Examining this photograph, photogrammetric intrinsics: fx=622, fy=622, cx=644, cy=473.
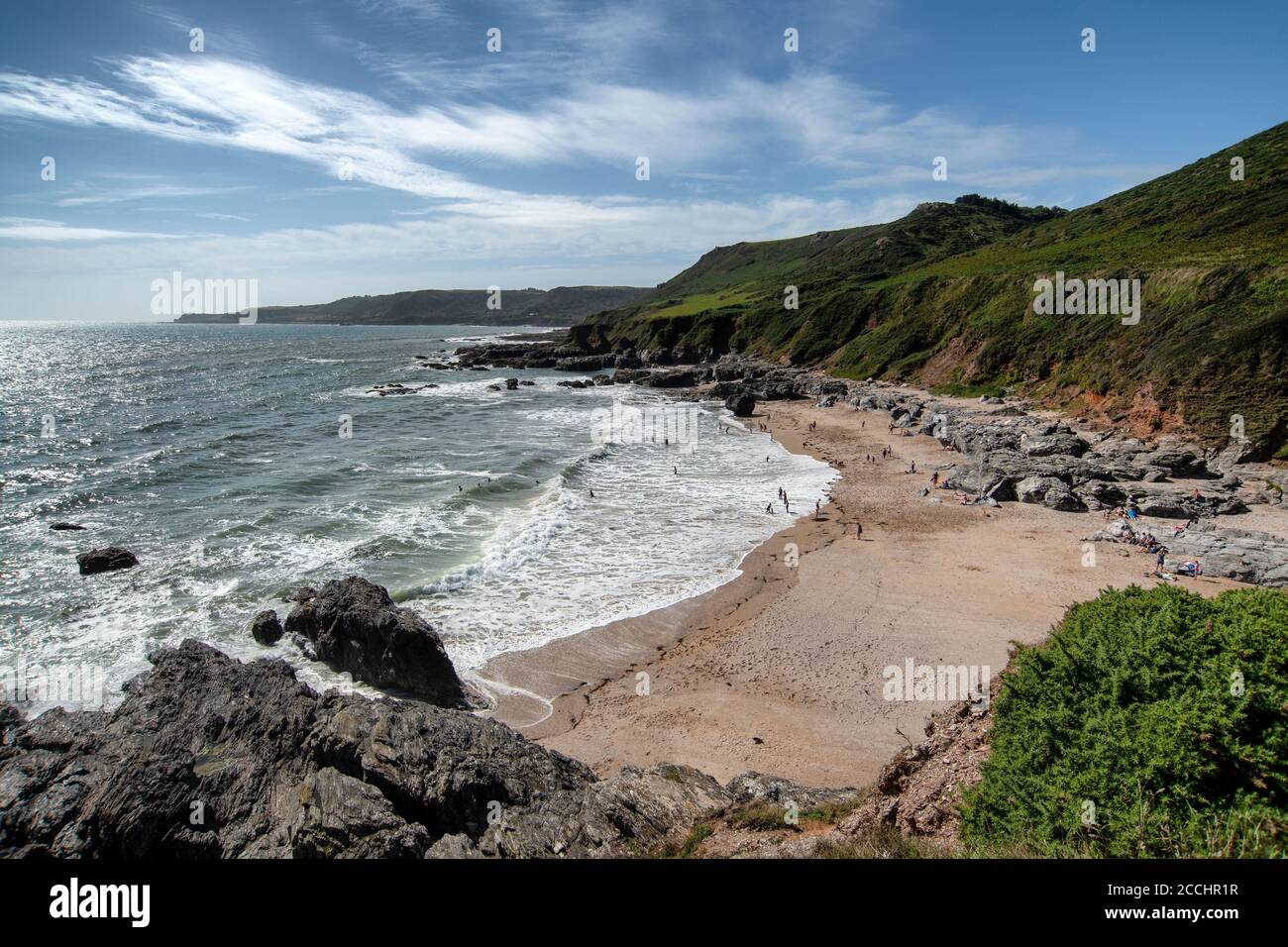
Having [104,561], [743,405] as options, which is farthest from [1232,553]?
[743,405]

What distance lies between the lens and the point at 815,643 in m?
20.2

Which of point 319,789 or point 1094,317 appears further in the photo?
point 1094,317

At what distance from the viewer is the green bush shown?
6.04 metres

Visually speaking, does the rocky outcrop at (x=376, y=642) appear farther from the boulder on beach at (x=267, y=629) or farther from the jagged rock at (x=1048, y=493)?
the jagged rock at (x=1048, y=493)

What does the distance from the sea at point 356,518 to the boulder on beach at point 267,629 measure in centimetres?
38

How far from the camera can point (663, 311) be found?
128 meters

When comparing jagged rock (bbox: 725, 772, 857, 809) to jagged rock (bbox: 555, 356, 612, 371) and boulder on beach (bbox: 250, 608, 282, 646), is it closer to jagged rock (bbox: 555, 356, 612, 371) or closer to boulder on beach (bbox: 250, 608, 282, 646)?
boulder on beach (bbox: 250, 608, 282, 646)

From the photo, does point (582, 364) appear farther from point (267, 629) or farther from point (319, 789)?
point (319, 789)

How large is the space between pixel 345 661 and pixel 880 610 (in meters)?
17.6

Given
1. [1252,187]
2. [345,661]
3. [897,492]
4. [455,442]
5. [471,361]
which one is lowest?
[345,661]

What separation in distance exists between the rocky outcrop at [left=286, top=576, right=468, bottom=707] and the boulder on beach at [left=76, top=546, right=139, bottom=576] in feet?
34.4

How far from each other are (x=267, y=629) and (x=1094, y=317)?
195ft

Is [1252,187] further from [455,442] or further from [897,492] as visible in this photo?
[455,442]
